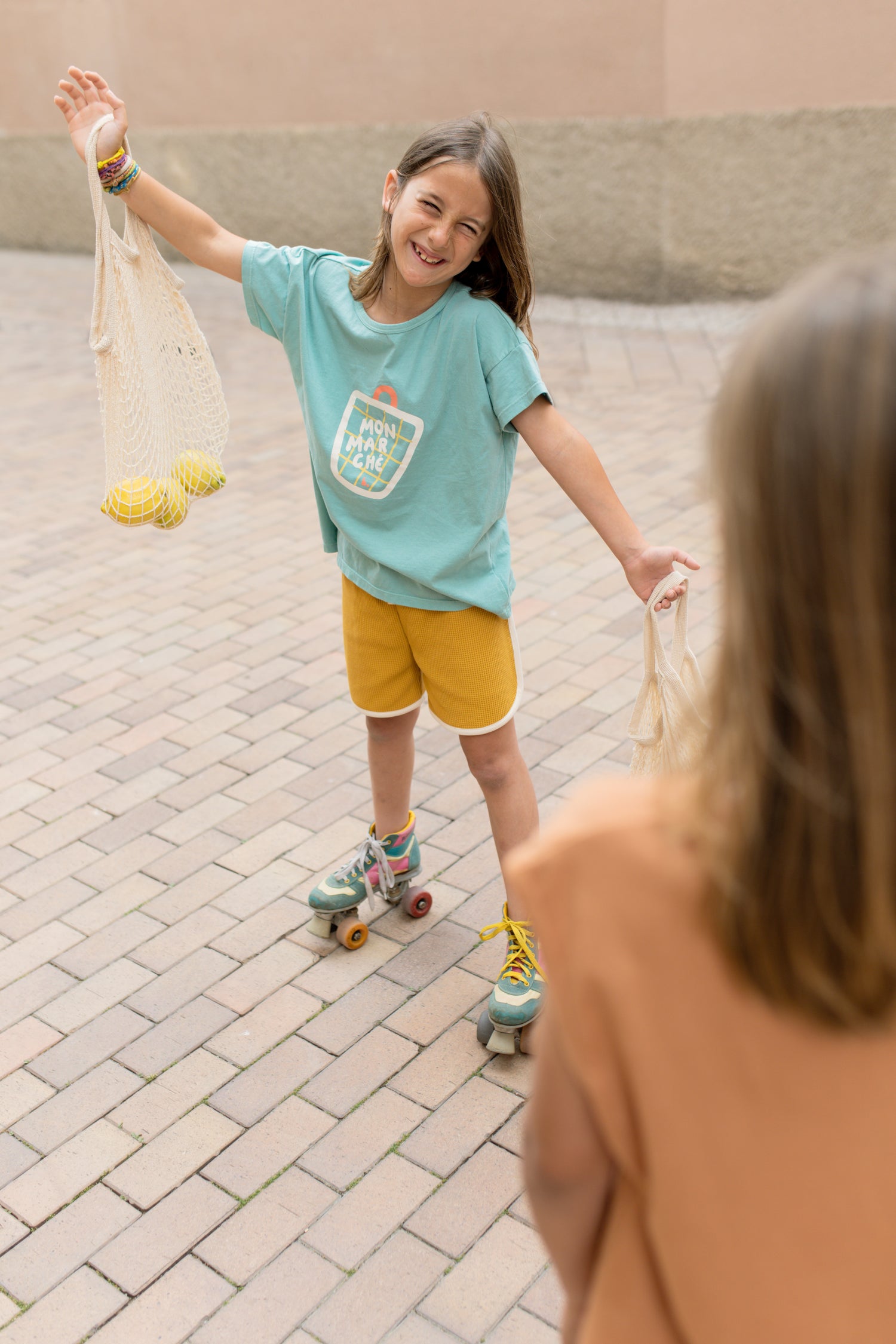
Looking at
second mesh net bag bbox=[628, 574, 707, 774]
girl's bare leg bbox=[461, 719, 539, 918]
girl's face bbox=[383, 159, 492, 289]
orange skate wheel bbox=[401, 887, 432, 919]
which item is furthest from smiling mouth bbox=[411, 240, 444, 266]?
orange skate wheel bbox=[401, 887, 432, 919]

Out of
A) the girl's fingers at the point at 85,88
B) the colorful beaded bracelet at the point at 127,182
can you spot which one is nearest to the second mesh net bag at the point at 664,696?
the colorful beaded bracelet at the point at 127,182

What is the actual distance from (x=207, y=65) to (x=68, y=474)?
572 cm

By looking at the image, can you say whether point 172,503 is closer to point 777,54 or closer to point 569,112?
point 777,54

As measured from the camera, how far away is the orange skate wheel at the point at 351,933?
2.83m

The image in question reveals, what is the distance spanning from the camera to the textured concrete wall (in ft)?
26.2

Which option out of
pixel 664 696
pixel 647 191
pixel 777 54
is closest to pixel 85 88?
pixel 664 696

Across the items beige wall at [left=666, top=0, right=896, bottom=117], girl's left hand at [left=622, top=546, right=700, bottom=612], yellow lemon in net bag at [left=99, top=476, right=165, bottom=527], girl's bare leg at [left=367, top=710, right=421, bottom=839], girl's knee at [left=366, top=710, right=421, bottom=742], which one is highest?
beige wall at [left=666, top=0, right=896, bottom=117]

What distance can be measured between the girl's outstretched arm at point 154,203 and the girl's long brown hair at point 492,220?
0.96 ft

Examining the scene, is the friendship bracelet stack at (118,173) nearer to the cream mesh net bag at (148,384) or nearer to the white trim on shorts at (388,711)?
the cream mesh net bag at (148,384)

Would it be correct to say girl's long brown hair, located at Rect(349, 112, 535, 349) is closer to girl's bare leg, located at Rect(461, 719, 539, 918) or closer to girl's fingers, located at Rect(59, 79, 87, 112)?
girl's fingers, located at Rect(59, 79, 87, 112)

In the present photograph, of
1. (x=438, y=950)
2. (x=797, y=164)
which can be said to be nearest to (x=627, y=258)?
(x=797, y=164)

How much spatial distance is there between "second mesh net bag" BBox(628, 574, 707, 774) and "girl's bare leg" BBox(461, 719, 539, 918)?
1.22ft

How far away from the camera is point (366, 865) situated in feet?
9.45

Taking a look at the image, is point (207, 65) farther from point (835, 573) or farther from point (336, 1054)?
point (835, 573)
